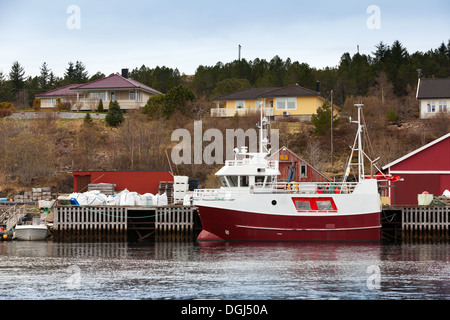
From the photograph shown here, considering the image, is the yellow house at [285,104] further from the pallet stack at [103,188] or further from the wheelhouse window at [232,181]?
the wheelhouse window at [232,181]

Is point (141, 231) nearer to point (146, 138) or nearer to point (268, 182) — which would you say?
point (268, 182)

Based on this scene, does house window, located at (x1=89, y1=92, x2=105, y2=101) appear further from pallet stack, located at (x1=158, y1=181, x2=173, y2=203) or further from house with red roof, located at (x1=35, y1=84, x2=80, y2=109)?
pallet stack, located at (x1=158, y1=181, x2=173, y2=203)

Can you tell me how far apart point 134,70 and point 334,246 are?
8686 centimetres

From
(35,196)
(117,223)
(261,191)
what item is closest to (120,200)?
(117,223)

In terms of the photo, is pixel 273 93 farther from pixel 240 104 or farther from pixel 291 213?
pixel 291 213

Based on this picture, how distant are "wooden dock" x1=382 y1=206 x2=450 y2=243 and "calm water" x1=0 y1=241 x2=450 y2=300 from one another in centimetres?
275

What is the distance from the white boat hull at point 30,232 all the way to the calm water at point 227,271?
2908 mm

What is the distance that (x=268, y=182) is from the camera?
34.2m

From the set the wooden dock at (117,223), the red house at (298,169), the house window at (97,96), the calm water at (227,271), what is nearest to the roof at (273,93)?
the house window at (97,96)

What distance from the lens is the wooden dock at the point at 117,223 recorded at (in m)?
36.6

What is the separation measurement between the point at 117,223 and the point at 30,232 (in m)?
4.78

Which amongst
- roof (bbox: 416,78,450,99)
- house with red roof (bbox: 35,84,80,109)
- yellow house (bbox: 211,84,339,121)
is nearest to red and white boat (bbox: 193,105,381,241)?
yellow house (bbox: 211,84,339,121)

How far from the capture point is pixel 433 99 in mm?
66250

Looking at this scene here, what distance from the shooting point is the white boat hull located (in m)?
36.3
